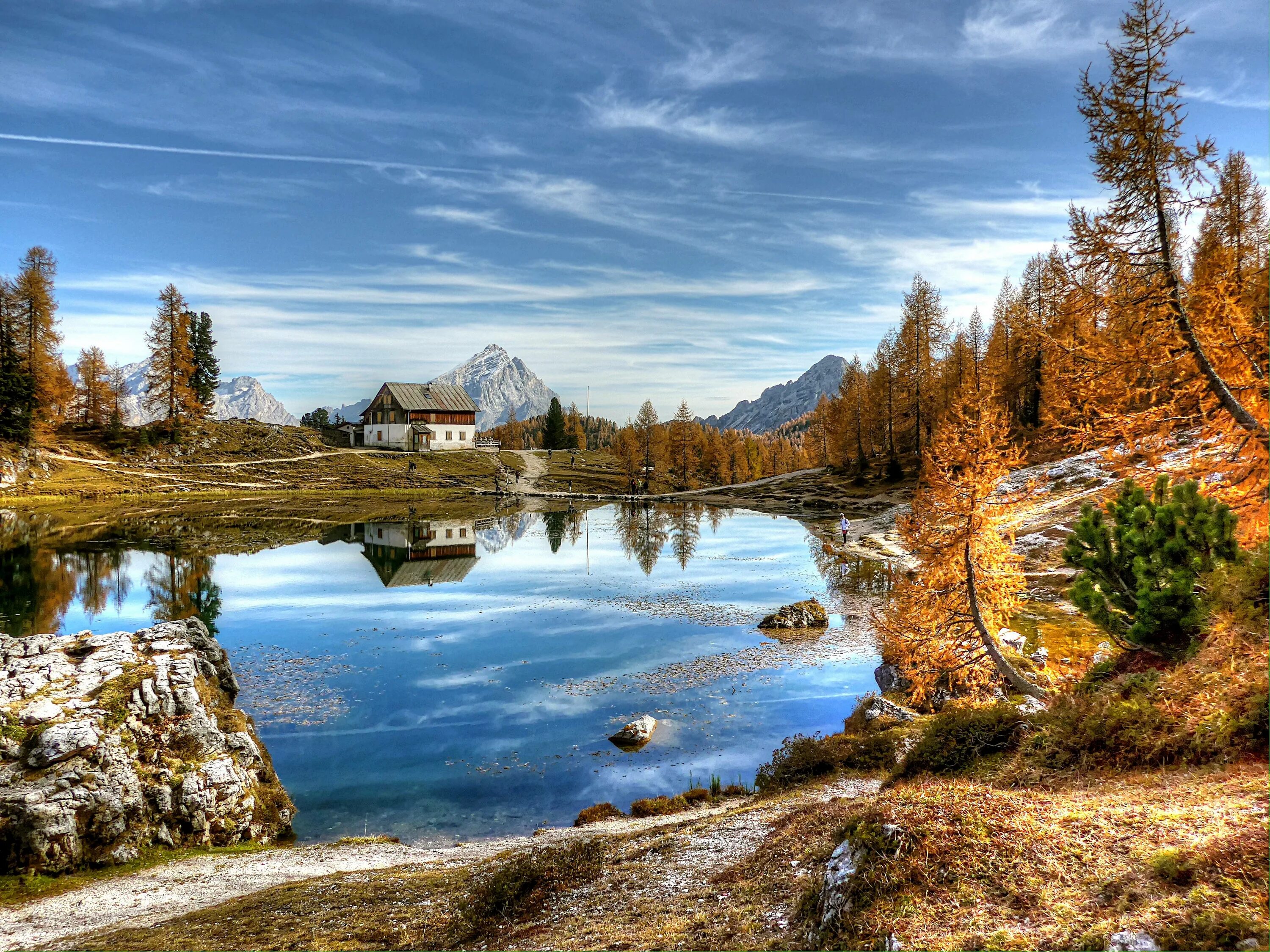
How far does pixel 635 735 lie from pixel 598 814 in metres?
4.77

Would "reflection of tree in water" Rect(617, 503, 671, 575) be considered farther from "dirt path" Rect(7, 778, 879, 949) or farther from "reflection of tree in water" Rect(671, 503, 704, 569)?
"dirt path" Rect(7, 778, 879, 949)

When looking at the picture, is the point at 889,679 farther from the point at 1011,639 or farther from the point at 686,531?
the point at 686,531

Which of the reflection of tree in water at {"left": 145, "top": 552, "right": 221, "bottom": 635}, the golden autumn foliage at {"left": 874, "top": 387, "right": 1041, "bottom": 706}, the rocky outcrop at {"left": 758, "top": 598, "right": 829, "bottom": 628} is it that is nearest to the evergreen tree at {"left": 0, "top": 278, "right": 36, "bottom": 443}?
the reflection of tree in water at {"left": 145, "top": 552, "right": 221, "bottom": 635}

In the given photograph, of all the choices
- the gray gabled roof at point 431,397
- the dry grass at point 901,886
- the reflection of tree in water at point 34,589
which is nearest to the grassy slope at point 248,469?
the gray gabled roof at point 431,397

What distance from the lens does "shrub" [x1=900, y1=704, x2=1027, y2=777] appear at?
510 inches

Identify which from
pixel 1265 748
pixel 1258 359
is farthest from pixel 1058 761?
pixel 1258 359

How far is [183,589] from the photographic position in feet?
134

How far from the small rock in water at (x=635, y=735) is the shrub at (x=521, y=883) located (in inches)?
370

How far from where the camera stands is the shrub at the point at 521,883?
10188mm

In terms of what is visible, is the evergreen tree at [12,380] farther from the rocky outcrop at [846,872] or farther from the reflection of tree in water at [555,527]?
the rocky outcrop at [846,872]

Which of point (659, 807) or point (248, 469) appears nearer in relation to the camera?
point (659, 807)

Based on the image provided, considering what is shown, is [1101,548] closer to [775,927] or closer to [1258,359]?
[1258,359]

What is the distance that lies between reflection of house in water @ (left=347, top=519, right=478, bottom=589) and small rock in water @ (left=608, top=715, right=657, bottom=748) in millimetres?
28383

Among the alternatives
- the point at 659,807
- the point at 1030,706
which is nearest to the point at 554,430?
the point at 659,807
